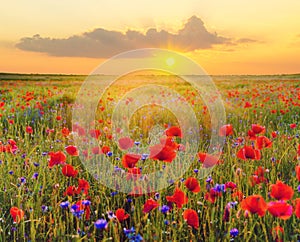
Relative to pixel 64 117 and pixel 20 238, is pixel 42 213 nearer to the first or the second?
pixel 20 238

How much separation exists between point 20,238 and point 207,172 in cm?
157

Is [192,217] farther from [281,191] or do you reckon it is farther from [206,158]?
[206,158]

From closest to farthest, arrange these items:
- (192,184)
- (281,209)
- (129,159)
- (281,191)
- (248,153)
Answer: (281,209) < (281,191) < (192,184) < (129,159) < (248,153)

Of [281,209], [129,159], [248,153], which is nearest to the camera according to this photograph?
[281,209]

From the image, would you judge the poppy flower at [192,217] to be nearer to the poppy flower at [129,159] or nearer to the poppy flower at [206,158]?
the poppy flower at [129,159]

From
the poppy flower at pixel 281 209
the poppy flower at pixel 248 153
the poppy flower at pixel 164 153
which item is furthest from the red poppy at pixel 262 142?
the poppy flower at pixel 281 209

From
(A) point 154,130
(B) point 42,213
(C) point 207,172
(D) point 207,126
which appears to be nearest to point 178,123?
(D) point 207,126

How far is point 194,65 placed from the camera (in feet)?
15.0

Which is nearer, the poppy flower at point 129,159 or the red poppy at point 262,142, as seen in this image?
the poppy flower at point 129,159

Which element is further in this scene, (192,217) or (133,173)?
(133,173)

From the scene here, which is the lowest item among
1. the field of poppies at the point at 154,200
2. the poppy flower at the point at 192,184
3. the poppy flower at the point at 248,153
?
the field of poppies at the point at 154,200

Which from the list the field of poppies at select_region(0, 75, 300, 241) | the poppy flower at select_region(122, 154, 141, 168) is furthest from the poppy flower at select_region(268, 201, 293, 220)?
the poppy flower at select_region(122, 154, 141, 168)

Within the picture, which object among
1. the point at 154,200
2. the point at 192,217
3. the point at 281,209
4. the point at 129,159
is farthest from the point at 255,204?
Result: the point at 154,200

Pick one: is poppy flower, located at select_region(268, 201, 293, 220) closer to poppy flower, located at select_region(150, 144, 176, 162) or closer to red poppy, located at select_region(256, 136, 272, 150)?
poppy flower, located at select_region(150, 144, 176, 162)
